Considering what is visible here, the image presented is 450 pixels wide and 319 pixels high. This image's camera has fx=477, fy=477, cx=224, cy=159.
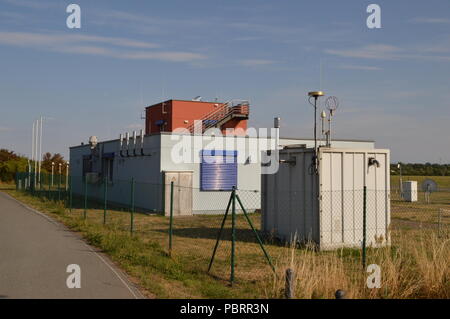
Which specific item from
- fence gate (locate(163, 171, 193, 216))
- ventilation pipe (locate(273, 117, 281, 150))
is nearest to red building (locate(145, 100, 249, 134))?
ventilation pipe (locate(273, 117, 281, 150))

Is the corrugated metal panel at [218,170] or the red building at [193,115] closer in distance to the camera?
the corrugated metal panel at [218,170]

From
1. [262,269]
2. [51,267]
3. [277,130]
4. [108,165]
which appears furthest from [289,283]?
[108,165]

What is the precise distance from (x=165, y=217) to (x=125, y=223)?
3763mm

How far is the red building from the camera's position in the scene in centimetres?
3616

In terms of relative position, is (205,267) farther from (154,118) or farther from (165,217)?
(154,118)

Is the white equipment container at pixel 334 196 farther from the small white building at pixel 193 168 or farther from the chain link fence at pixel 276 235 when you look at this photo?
the small white building at pixel 193 168

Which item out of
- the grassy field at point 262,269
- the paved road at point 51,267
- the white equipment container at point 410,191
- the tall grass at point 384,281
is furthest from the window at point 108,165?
the tall grass at point 384,281

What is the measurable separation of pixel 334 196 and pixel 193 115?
29.3m

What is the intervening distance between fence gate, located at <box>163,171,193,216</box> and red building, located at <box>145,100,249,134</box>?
11.3 meters

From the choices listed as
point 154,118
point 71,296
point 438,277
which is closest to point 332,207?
point 438,277

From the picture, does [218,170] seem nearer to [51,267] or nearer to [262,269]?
[262,269]

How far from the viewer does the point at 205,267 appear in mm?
10273

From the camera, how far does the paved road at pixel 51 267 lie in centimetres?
781

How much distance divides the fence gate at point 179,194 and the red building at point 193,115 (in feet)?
37.0
